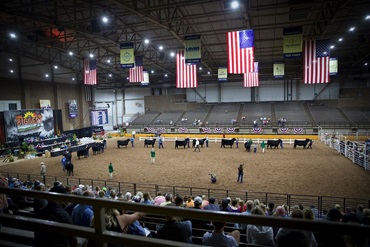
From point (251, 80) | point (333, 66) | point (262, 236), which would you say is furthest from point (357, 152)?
point (262, 236)

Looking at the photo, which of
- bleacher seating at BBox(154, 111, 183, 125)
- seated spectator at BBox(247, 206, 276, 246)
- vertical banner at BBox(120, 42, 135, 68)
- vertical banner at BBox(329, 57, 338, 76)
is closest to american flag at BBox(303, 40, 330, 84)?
vertical banner at BBox(329, 57, 338, 76)

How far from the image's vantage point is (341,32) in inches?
893

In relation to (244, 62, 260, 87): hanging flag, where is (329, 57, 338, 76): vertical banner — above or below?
above

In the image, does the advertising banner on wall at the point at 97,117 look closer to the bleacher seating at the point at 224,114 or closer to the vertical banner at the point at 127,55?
the bleacher seating at the point at 224,114

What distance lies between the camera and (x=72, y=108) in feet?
142

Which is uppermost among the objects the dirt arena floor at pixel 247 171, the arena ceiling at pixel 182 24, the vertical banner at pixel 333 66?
the arena ceiling at pixel 182 24

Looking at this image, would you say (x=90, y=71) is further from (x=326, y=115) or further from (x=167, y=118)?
(x=326, y=115)

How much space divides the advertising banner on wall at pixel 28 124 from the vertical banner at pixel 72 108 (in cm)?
589

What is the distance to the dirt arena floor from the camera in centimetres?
1249

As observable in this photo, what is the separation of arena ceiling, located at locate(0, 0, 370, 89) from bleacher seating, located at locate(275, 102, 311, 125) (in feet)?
22.3

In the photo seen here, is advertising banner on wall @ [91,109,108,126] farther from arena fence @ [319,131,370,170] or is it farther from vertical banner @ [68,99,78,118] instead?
arena fence @ [319,131,370,170]

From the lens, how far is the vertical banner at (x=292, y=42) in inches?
636

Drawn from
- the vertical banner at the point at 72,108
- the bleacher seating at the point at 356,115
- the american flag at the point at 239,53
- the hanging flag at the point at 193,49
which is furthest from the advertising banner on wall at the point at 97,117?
the bleacher seating at the point at 356,115

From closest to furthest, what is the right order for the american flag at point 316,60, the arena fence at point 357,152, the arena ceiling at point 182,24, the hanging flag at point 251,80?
the arena fence at point 357,152
the arena ceiling at point 182,24
the american flag at point 316,60
the hanging flag at point 251,80
